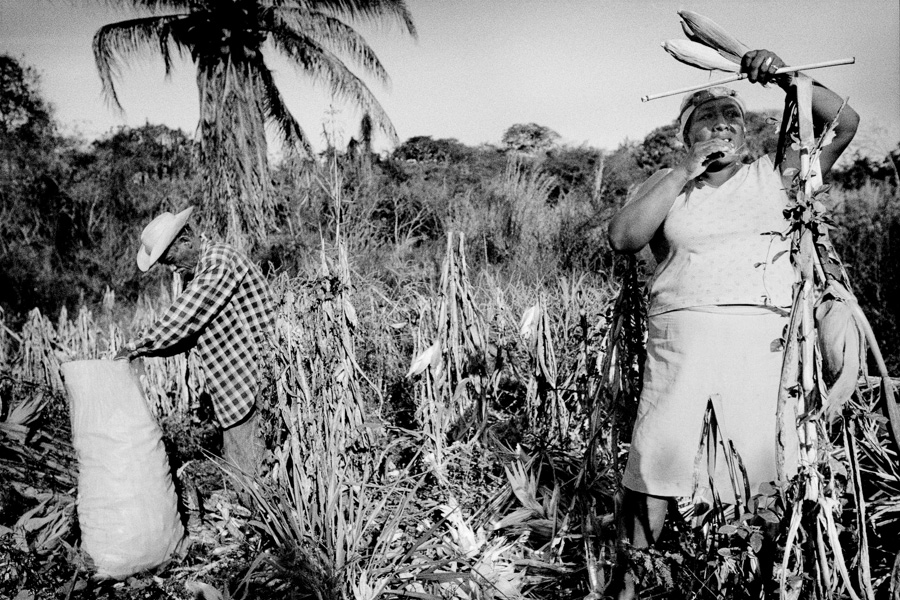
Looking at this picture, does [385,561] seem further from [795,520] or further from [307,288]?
[795,520]

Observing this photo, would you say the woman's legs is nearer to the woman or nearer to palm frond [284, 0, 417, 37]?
the woman

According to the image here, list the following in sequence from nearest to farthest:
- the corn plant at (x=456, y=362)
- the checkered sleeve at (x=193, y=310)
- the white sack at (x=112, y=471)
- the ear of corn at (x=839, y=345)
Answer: the ear of corn at (x=839, y=345) < the white sack at (x=112, y=471) < the checkered sleeve at (x=193, y=310) < the corn plant at (x=456, y=362)

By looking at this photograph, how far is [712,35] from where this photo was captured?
52.2 inches

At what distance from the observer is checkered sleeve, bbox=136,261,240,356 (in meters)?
2.50

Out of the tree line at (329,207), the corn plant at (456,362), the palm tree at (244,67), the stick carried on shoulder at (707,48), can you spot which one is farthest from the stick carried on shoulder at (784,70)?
the palm tree at (244,67)

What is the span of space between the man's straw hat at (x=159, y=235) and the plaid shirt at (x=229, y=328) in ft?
0.47

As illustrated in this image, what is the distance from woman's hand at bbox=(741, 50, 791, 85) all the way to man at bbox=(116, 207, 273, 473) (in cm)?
193

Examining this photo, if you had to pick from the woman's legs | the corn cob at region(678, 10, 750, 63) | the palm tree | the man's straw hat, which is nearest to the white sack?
the man's straw hat

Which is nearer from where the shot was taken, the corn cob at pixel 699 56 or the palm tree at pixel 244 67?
the corn cob at pixel 699 56

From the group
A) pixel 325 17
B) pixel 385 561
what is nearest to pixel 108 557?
pixel 385 561

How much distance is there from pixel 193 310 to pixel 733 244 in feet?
6.16

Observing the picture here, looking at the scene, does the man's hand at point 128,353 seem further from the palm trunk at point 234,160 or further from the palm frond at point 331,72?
the palm frond at point 331,72

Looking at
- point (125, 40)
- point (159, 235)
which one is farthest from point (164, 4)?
point (159, 235)

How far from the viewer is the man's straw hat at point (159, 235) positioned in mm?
2717
